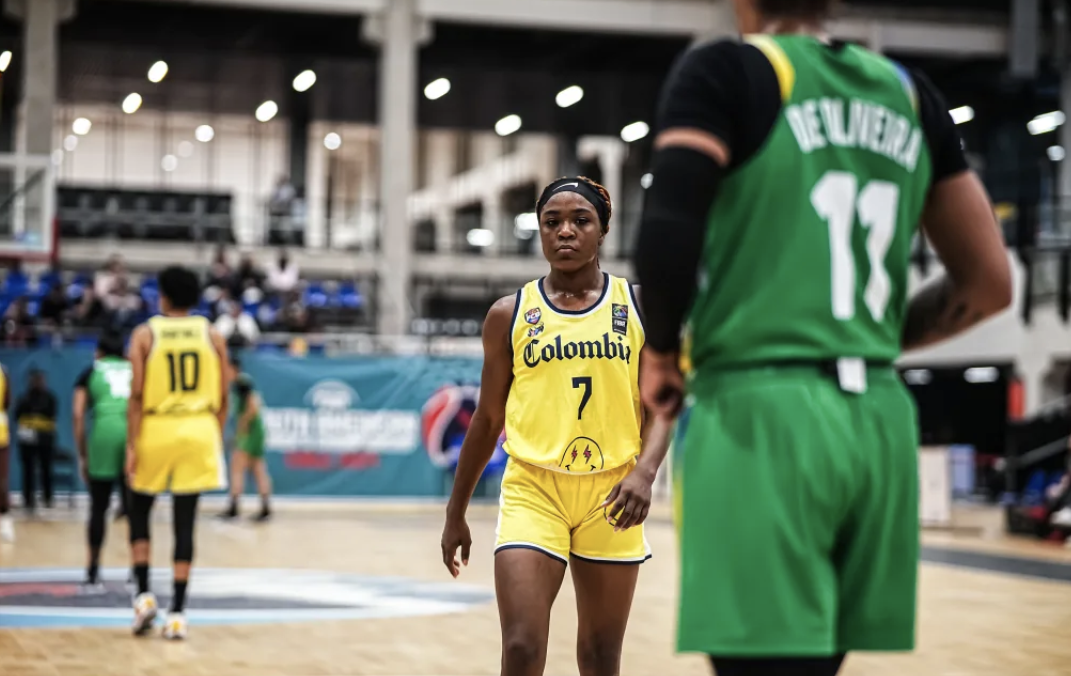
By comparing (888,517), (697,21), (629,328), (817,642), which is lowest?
(817,642)

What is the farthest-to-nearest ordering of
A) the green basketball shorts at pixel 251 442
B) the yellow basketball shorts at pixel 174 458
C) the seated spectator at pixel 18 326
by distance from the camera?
the seated spectator at pixel 18 326 → the green basketball shorts at pixel 251 442 → the yellow basketball shorts at pixel 174 458

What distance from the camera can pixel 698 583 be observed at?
272 centimetres

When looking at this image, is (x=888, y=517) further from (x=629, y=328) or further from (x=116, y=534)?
(x=116, y=534)

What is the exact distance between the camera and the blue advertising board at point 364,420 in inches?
919

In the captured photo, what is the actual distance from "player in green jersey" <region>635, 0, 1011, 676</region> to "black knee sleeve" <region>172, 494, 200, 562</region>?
6.42 m

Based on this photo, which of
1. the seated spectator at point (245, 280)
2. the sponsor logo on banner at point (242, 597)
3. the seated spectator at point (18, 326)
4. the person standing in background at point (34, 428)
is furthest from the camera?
the seated spectator at point (245, 280)

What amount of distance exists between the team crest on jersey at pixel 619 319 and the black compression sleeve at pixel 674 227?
229cm

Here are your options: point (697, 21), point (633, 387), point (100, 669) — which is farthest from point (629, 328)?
point (697, 21)

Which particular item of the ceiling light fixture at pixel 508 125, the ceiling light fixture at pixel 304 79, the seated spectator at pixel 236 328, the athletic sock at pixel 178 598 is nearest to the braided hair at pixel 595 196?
the athletic sock at pixel 178 598

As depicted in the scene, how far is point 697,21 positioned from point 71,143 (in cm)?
1581

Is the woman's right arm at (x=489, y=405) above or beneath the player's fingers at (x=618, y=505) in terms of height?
above

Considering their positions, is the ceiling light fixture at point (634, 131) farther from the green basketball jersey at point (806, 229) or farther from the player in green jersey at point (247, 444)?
the green basketball jersey at point (806, 229)

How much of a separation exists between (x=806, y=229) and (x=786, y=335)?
0.64 ft

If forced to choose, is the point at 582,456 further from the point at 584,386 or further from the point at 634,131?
the point at 634,131
